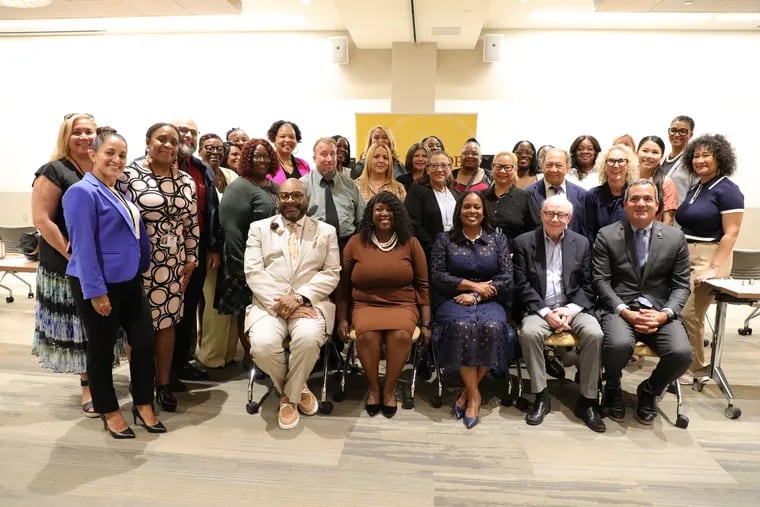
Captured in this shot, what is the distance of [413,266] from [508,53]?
5.21 m

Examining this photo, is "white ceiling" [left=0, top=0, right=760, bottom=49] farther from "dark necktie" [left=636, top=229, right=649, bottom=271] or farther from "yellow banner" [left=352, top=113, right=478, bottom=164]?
"dark necktie" [left=636, top=229, right=649, bottom=271]

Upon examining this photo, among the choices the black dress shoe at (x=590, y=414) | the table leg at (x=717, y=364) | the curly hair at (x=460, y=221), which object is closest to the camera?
the black dress shoe at (x=590, y=414)

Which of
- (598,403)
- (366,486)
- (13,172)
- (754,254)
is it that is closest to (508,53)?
(754,254)

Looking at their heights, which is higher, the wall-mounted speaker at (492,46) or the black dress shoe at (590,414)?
the wall-mounted speaker at (492,46)

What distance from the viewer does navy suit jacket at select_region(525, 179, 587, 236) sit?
3.52 meters

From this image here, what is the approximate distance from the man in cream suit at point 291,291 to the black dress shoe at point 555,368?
1821mm

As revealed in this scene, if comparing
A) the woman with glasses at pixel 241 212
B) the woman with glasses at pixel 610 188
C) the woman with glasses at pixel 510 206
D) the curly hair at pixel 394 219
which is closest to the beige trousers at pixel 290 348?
the woman with glasses at pixel 241 212

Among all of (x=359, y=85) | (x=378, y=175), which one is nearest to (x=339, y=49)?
(x=359, y=85)

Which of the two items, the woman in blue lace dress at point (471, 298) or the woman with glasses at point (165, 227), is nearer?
the woman with glasses at point (165, 227)

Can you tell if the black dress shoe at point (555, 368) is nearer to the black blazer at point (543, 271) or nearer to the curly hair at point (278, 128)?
the black blazer at point (543, 271)

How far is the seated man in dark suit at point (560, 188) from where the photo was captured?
3.46 meters

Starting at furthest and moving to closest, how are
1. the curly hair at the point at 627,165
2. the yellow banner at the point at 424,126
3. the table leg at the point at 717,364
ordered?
the yellow banner at the point at 424,126 → the curly hair at the point at 627,165 → the table leg at the point at 717,364

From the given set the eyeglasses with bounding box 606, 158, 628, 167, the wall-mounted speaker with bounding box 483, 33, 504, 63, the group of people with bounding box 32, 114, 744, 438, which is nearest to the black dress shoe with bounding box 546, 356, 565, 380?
the group of people with bounding box 32, 114, 744, 438

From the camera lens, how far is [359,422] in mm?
2938
